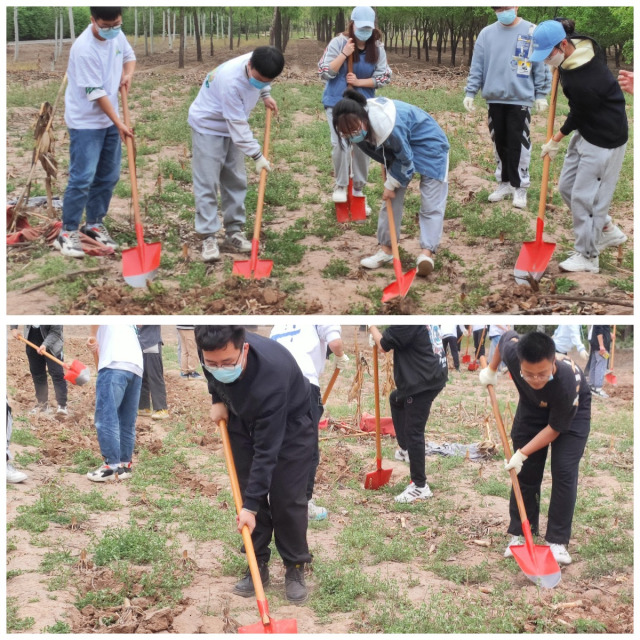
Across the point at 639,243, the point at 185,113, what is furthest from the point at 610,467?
the point at 185,113

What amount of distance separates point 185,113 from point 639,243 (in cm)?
682

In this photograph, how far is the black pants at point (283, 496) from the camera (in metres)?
3.90

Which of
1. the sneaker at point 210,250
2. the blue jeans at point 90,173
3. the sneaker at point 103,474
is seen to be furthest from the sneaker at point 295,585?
the blue jeans at point 90,173

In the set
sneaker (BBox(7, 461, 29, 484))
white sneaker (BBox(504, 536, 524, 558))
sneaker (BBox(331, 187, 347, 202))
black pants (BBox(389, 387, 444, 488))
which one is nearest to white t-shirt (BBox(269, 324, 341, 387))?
black pants (BBox(389, 387, 444, 488))

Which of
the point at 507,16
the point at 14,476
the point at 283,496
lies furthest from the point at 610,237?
the point at 14,476

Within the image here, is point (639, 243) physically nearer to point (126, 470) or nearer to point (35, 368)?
point (126, 470)

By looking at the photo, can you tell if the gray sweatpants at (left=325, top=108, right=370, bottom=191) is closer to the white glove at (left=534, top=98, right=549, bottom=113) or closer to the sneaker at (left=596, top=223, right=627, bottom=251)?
the white glove at (left=534, top=98, right=549, bottom=113)

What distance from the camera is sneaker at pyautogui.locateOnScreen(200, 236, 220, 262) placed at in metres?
5.83

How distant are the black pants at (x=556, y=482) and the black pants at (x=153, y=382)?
3682 millimetres

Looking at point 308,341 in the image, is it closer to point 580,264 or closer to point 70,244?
point 70,244

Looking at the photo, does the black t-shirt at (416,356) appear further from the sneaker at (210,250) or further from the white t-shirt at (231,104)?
the white t-shirt at (231,104)

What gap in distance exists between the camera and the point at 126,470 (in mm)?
5766

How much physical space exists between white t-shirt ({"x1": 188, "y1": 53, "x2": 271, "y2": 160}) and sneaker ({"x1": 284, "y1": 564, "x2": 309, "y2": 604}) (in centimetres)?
283

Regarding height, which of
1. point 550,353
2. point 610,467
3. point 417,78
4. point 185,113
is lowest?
point 610,467
